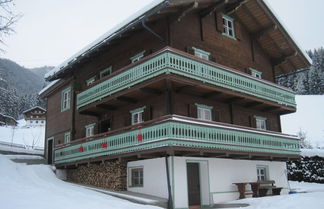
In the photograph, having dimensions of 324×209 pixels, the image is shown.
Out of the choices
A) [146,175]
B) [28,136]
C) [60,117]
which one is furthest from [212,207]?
[28,136]

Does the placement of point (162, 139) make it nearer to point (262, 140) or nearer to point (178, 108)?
point (178, 108)

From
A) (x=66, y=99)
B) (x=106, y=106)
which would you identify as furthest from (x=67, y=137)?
(x=106, y=106)

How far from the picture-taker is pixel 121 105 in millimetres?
19500

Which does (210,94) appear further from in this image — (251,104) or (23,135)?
(23,135)

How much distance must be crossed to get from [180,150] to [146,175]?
3.36 meters

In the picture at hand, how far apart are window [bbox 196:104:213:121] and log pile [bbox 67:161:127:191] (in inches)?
189

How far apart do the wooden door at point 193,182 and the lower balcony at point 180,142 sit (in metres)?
2.01

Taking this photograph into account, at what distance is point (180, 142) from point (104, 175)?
6.45 meters

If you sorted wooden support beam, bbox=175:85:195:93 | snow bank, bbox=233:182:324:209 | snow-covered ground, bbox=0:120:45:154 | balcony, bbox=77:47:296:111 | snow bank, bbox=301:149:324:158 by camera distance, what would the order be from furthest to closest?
snow-covered ground, bbox=0:120:45:154 → snow bank, bbox=301:149:324:158 → wooden support beam, bbox=175:85:195:93 → balcony, bbox=77:47:296:111 → snow bank, bbox=233:182:324:209

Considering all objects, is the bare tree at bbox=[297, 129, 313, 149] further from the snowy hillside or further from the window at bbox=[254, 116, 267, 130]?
the window at bbox=[254, 116, 267, 130]

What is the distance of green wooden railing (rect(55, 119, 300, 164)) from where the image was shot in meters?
13.9

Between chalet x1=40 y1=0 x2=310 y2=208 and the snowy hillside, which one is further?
the snowy hillside

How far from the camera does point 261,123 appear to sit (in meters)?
22.4

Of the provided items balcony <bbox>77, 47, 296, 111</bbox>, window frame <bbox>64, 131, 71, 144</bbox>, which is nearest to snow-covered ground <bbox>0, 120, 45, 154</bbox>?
window frame <bbox>64, 131, 71, 144</bbox>
